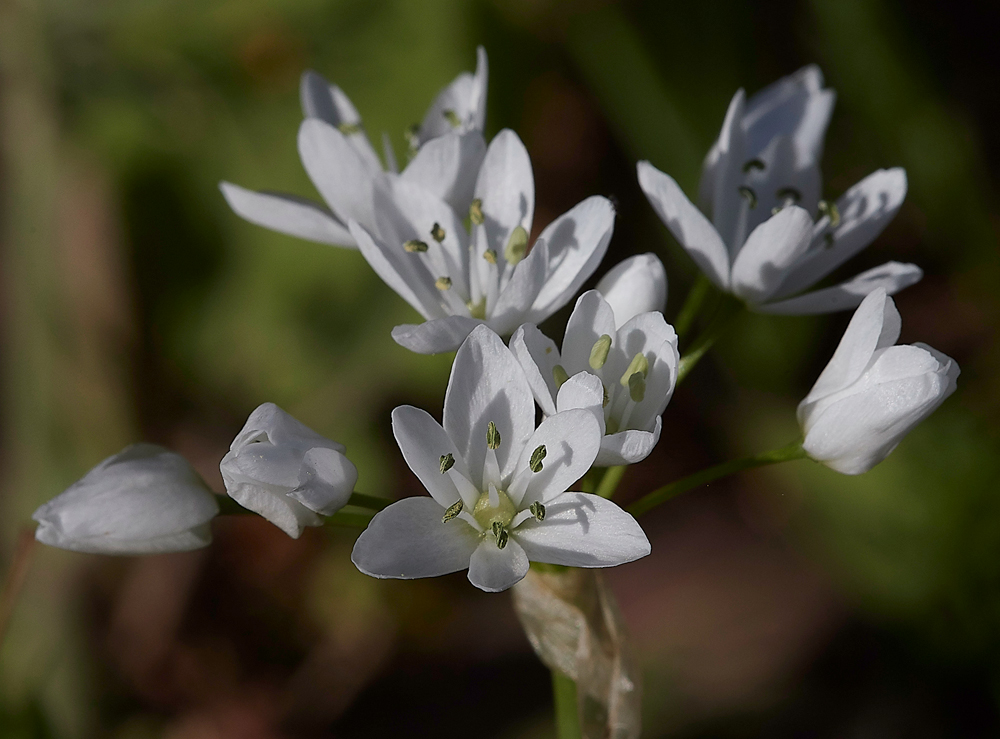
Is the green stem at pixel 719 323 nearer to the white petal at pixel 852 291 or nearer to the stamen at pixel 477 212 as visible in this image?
the white petal at pixel 852 291

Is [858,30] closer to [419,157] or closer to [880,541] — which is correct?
[880,541]

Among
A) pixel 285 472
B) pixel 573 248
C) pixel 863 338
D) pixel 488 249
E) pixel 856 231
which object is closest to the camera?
pixel 285 472

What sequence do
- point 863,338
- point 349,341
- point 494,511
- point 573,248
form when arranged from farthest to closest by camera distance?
point 349,341 → point 573,248 → point 494,511 → point 863,338

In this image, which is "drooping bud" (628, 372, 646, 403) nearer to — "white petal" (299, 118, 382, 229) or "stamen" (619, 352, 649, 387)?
"stamen" (619, 352, 649, 387)

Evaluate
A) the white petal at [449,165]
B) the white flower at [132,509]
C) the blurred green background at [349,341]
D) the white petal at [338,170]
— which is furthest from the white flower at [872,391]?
the blurred green background at [349,341]

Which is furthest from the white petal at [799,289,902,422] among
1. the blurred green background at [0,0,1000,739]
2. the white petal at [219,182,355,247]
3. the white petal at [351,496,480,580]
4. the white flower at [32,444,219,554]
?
the blurred green background at [0,0,1000,739]

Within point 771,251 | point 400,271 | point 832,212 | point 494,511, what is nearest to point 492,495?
point 494,511

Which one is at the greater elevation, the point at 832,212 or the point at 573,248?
the point at 573,248

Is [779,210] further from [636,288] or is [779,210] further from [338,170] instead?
[338,170]

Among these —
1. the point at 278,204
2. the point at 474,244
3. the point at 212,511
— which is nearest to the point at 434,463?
the point at 212,511
